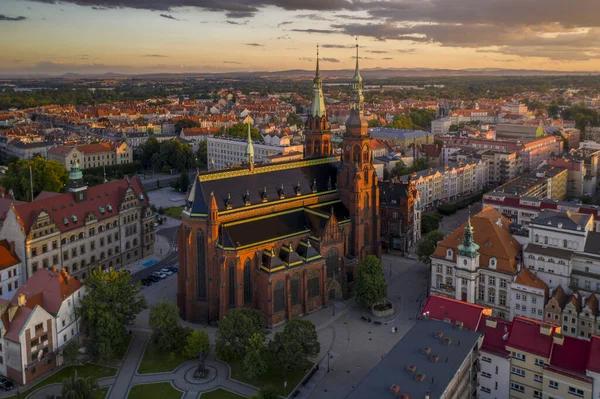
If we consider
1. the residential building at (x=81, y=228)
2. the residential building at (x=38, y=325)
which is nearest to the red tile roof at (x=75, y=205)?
the residential building at (x=81, y=228)

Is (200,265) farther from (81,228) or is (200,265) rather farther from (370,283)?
(81,228)

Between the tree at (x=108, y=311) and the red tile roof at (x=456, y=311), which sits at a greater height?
the red tile roof at (x=456, y=311)

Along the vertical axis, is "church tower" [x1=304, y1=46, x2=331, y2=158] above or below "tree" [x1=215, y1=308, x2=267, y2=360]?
above

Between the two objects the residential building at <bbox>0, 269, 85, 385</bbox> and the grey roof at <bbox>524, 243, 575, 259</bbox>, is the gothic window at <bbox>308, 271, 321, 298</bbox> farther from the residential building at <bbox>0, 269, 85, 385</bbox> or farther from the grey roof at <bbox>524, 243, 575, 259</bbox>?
the residential building at <bbox>0, 269, 85, 385</bbox>

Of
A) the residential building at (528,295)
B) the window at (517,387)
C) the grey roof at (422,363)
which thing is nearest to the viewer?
the grey roof at (422,363)

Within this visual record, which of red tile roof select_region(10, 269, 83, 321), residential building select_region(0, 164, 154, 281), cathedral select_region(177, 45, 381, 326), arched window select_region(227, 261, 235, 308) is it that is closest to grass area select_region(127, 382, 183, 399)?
red tile roof select_region(10, 269, 83, 321)

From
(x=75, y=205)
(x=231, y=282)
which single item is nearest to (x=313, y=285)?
(x=231, y=282)

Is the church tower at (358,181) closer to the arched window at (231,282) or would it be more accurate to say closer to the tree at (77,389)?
the arched window at (231,282)
